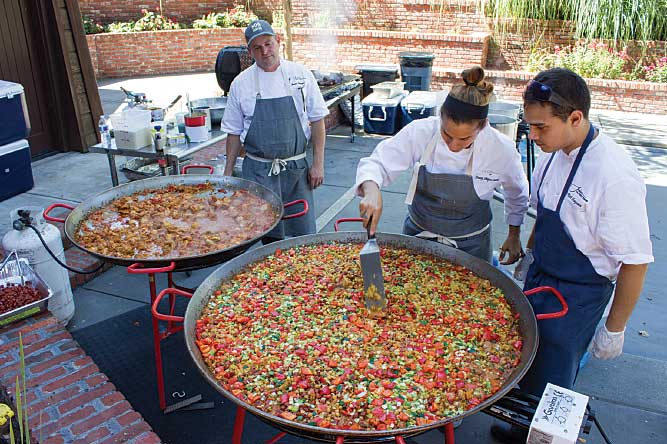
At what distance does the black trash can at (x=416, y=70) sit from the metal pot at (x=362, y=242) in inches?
308

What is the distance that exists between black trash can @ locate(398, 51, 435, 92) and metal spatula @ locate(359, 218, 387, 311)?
327 inches

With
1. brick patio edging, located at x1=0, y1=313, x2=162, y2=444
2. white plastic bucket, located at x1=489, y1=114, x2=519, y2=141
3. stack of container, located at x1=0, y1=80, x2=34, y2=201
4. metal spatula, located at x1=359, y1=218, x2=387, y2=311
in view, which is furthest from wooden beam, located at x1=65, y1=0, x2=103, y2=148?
metal spatula, located at x1=359, y1=218, x2=387, y2=311

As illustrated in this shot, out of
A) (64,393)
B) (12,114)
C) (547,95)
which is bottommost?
(64,393)

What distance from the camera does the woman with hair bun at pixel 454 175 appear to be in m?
2.60

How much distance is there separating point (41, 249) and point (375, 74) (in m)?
7.52

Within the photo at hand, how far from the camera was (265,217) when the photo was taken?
3330mm

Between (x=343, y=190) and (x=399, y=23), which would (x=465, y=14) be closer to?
(x=399, y=23)

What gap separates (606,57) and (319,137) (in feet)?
29.1

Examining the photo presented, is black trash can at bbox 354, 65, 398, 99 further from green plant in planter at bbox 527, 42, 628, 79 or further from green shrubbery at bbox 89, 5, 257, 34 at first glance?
green shrubbery at bbox 89, 5, 257, 34

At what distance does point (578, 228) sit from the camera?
2.29 meters

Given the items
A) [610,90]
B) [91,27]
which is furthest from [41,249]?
[91,27]

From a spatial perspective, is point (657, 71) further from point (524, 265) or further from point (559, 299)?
point (559, 299)

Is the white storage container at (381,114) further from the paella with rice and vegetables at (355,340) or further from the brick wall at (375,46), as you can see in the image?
the paella with rice and vegetables at (355,340)

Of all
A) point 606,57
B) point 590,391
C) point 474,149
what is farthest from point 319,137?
point 606,57
